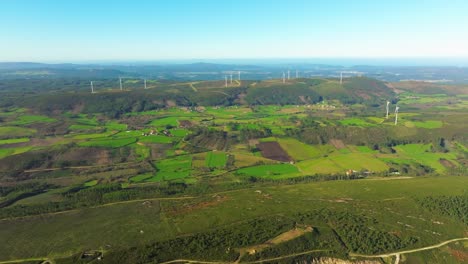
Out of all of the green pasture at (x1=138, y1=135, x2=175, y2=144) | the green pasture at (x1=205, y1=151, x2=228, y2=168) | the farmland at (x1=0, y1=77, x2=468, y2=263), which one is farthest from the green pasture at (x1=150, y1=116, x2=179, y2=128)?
the green pasture at (x1=205, y1=151, x2=228, y2=168)

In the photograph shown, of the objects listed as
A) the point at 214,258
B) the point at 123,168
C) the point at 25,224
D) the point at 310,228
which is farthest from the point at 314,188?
the point at 25,224

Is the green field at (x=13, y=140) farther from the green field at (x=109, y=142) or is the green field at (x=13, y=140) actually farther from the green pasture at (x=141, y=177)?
the green pasture at (x=141, y=177)

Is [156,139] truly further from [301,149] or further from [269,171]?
[301,149]

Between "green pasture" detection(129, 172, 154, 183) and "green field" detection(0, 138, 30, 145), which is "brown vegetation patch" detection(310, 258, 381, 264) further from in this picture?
"green field" detection(0, 138, 30, 145)

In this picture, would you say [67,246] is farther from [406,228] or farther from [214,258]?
[406,228]

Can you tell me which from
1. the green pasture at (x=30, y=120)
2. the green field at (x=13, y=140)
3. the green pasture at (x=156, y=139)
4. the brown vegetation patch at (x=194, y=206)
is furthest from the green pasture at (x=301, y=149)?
the green pasture at (x=30, y=120)

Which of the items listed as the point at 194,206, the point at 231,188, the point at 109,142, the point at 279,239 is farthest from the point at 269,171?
the point at 109,142
